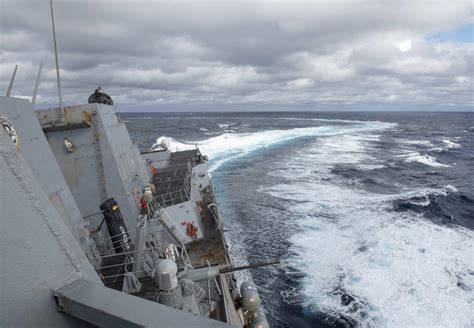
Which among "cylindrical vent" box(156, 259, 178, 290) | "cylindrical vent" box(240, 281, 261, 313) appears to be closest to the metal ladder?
"cylindrical vent" box(240, 281, 261, 313)

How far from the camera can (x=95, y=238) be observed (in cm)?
1085

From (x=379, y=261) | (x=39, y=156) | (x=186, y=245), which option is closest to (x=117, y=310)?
(x=39, y=156)

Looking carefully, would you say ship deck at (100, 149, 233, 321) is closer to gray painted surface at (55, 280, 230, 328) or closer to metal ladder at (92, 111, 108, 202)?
metal ladder at (92, 111, 108, 202)

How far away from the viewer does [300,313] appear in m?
13.2

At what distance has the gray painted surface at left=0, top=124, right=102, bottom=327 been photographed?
2.75m

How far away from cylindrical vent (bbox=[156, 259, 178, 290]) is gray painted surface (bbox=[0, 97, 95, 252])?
2802 millimetres

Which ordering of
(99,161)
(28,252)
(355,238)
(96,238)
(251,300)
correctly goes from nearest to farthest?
(28,252)
(251,300)
(96,238)
(99,161)
(355,238)

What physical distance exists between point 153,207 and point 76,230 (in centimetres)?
434

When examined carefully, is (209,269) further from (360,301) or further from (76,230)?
(360,301)

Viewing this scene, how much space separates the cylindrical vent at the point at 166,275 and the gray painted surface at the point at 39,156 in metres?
2.80

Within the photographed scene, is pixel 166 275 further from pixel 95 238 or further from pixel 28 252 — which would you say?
pixel 95 238

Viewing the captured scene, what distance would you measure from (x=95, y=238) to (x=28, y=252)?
338 inches

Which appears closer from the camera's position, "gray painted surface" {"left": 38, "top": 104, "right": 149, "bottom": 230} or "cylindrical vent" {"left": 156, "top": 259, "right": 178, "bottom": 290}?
"cylindrical vent" {"left": 156, "top": 259, "right": 178, "bottom": 290}

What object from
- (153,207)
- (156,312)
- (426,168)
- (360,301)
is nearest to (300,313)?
(360,301)
